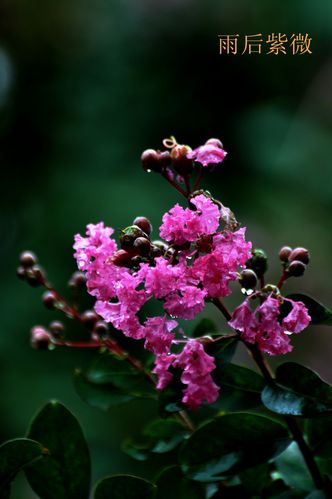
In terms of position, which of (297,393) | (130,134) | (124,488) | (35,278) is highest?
(130,134)

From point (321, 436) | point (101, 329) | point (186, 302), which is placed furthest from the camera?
point (101, 329)

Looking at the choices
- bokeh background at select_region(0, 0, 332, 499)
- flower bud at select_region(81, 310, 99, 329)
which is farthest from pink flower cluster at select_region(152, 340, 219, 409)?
bokeh background at select_region(0, 0, 332, 499)

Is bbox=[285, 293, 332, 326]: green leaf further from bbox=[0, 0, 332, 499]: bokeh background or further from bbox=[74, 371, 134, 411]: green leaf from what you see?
bbox=[0, 0, 332, 499]: bokeh background

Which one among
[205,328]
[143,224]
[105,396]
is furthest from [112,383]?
[143,224]

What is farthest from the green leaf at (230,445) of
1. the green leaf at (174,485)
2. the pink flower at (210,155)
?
the pink flower at (210,155)

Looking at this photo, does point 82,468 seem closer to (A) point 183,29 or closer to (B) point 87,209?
(B) point 87,209

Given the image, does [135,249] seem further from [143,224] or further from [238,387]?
[238,387]

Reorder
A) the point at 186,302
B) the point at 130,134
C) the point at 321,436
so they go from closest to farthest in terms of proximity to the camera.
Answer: the point at 186,302 → the point at 321,436 → the point at 130,134
